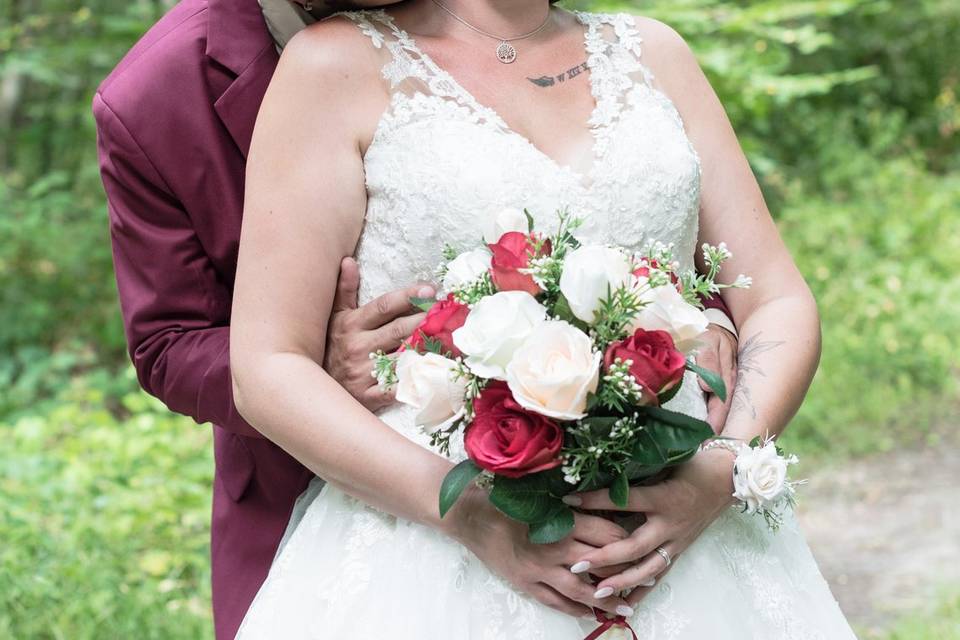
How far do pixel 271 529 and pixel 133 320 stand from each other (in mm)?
499

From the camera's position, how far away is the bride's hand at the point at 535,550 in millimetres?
1866

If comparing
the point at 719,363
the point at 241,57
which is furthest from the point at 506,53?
the point at 719,363

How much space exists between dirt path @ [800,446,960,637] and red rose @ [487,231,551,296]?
3.41 meters

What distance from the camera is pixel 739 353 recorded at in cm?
232

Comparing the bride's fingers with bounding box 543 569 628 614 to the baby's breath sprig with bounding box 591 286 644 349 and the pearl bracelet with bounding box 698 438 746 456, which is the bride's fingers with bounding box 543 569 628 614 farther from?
the baby's breath sprig with bounding box 591 286 644 349

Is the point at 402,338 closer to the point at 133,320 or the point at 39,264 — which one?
the point at 133,320

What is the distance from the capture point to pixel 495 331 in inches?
65.5

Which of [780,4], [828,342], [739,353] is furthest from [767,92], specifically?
[739,353]

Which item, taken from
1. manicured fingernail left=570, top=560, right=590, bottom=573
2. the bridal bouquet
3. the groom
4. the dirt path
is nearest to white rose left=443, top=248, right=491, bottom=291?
the bridal bouquet

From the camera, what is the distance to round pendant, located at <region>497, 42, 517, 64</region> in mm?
2332

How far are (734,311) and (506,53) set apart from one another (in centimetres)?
68

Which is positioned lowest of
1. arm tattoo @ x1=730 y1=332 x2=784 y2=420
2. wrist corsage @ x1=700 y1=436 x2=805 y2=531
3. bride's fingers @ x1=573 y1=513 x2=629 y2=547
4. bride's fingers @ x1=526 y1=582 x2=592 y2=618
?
bride's fingers @ x1=526 y1=582 x2=592 y2=618

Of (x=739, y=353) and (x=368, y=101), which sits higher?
(x=368, y=101)

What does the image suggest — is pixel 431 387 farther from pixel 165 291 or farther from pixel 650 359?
pixel 165 291
